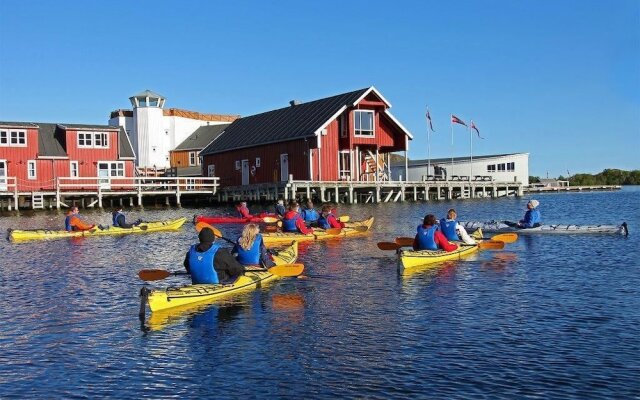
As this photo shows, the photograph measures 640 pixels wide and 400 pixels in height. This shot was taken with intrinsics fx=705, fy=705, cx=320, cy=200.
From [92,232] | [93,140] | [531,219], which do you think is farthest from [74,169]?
Answer: [531,219]

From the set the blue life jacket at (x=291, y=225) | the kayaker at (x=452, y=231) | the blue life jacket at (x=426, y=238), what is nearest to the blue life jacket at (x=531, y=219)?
the kayaker at (x=452, y=231)

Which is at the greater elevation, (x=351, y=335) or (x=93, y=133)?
(x=93, y=133)

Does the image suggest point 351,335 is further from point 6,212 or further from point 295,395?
point 6,212

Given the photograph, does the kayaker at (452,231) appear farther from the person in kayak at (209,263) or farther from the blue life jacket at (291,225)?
the person in kayak at (209,263)

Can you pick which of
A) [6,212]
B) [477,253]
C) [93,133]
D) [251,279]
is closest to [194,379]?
→ [251,279]

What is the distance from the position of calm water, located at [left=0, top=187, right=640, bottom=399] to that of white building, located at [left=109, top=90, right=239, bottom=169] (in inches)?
2440

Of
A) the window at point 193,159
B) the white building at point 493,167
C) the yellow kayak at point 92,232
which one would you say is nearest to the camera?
the yellow kayak at point 92,232

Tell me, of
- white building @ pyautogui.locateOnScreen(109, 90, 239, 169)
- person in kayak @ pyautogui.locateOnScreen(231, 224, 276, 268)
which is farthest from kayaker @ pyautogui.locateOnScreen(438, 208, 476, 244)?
white building @ pyautogui.locateOnScreen(109, 90, 239, 169)

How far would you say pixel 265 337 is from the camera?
11.8 m

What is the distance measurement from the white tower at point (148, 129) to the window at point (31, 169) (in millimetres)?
24688

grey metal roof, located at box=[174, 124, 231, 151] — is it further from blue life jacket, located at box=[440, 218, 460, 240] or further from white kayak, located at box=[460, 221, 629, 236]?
blue life jacket, located at box=[440, 218, 460, 240]

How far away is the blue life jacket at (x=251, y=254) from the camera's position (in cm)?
1645

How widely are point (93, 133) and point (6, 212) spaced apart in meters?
12.6

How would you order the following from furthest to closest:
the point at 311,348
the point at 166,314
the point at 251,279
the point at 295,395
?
the point at 251,279
the point at 166,314
the point at 311,348
the point at 295,395
